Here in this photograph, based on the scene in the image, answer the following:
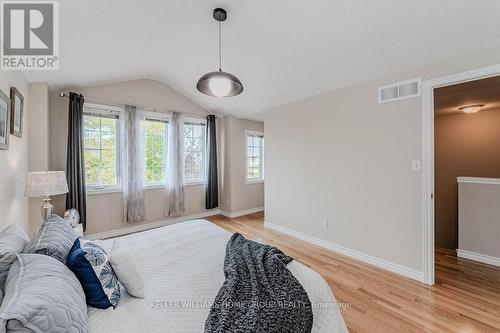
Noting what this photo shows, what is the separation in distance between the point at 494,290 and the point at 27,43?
16.4 ft

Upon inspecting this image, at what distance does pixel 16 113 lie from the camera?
225 cm

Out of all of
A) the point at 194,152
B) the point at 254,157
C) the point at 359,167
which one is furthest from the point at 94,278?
the point at 254,157

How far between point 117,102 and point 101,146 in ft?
2.59

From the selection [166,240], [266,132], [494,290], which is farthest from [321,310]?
[266,132]

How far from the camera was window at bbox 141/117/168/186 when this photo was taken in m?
4.19

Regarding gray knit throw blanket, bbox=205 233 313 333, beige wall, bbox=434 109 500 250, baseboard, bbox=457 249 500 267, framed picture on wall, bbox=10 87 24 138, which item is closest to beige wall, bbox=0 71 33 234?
framed picture on wall, bbox=10 87 24 138

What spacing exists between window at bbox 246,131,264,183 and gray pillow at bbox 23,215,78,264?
4139 mm

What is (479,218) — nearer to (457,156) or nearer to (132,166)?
(457,156)

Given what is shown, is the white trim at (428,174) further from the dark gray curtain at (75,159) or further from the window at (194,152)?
the dark gray curtain at (75,159)

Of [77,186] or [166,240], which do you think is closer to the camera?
[166,240]

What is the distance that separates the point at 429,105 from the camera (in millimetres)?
2377

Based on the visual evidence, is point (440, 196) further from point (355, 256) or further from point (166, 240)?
point (166, 240)
